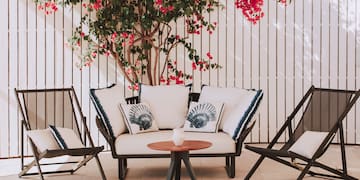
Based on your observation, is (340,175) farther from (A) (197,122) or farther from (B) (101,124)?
(B) (101,124)

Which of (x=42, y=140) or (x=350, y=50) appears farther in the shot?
(x=350, y=50)

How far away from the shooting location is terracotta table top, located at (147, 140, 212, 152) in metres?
4.99

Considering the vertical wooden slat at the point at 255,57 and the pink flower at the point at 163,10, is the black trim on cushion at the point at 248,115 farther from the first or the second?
the vertical wooden slat at the point at 255,57

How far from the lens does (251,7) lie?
7.32 metres

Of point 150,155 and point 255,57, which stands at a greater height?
point 255,57

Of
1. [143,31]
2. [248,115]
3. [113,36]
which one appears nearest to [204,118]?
[248,115]

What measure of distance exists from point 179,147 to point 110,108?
1.10m

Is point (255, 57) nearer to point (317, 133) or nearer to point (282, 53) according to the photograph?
point (282, 53)

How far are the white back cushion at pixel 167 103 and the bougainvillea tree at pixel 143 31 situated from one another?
2.94ft

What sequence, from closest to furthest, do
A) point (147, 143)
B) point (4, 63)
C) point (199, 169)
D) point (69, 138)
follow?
1. point (147, 143)
2. point (69, 138)
3. point (199, 169)
4. point (4, 63)

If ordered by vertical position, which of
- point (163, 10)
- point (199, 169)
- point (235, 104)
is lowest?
point (199, 169)

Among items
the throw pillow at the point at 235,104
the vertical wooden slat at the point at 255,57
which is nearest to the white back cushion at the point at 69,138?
the throw pillow at the point at 235,104

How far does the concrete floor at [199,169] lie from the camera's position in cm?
583

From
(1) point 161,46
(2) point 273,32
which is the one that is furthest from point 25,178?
(2) point 273,32
